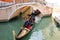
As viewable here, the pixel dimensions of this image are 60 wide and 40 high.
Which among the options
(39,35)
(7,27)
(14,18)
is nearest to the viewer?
(39,35)

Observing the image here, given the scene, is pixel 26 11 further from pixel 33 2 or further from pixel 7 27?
pixel 7 27

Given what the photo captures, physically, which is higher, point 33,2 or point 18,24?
point 33,2

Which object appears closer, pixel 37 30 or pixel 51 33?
pixel 51 33

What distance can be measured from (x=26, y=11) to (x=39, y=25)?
4.12 meters

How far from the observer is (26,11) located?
16766 mm

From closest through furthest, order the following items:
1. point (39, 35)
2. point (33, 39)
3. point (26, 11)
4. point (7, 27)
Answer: point (33, 39) < point (39, 35) < point (7, 27) < point (26, 11)

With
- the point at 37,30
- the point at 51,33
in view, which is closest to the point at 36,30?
the point at 37,30

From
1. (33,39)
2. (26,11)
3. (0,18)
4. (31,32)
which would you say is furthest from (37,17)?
(33,39)

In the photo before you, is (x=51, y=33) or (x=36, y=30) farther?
(x=36, y=30)

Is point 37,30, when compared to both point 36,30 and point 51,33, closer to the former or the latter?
point 36,30

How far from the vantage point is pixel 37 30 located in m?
11.7

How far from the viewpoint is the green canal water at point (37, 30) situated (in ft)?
33.9

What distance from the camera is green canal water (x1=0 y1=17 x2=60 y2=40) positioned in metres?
10.3

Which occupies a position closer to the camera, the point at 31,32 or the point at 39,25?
the point at 31,32
